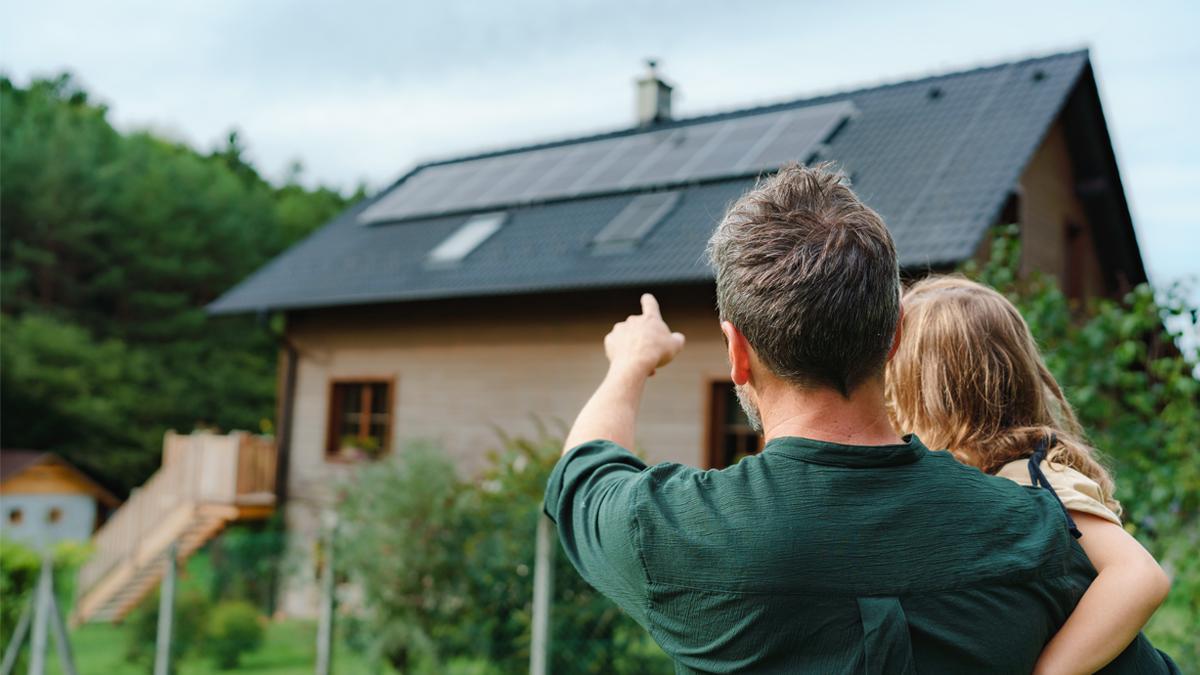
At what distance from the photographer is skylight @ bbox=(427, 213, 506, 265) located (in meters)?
14.5

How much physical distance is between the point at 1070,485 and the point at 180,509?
1574 cm

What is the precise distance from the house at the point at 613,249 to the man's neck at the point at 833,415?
28.8 feet

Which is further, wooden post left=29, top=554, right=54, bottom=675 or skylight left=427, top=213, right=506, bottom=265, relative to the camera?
skylight left=427, top=213, right=506, bottom=265

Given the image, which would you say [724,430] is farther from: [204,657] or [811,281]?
[811,281]

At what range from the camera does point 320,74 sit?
30188 millimetres

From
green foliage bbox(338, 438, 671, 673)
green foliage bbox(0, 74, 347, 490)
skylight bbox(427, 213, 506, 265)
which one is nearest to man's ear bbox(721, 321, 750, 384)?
green foliage bbox(338, 438, 671, 673)

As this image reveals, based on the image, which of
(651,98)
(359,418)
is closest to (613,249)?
(651,98)

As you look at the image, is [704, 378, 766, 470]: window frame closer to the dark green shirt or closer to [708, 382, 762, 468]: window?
[708, 382, 762, 468]: window

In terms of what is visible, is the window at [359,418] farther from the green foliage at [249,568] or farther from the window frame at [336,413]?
the green foliage at [249,568]

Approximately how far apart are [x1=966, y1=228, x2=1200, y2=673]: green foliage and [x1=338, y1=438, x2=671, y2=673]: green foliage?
3249 millimetres

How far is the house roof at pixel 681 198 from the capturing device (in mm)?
11086

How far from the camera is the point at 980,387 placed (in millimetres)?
1721

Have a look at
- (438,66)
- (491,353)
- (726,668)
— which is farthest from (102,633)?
(438,66)

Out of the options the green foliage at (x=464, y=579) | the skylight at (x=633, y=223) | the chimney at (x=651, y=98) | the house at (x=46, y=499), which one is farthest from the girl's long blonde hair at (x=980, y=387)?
the house at (x=46, y=499)
